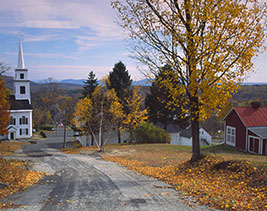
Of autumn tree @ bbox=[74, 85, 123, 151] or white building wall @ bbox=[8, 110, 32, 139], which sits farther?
white building wall @ bbox=[8, 110, 32, 139]

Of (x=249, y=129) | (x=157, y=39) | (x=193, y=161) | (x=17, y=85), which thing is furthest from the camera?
(x=17, y=85)

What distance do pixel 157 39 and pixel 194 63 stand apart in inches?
89.1

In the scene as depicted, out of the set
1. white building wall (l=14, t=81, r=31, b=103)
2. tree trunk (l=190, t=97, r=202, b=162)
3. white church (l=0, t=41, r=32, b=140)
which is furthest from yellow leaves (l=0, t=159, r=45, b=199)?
white building wall (l=14, t=81, r=31, b=103)

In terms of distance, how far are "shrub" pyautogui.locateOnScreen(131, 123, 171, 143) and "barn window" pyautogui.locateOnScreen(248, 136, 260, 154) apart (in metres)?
11.1

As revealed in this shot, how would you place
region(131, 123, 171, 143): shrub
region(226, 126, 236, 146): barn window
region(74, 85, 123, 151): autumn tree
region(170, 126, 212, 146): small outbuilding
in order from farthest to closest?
Result: 1. region(170, 126, 212, 146): small outbuilding
2. region(131, 123, 171, 143): shrub
3. region(226, 126, 236, 146): barn window
4. region(74, 85, 123, 151): autumn tree

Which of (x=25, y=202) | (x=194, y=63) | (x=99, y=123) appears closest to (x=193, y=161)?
(x=194, y=63)

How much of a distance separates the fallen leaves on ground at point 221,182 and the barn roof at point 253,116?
683 inches

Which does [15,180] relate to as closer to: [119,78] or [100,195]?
[100,195]

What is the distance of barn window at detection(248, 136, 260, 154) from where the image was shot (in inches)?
994

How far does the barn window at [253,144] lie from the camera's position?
25250mm

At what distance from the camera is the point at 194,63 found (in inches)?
402

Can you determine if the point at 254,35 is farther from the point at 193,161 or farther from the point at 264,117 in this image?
the point at 264,117

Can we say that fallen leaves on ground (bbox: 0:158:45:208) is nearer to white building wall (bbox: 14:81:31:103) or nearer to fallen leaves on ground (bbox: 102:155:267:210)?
fallen leaves on ground (bbox: 102:155:267:210)

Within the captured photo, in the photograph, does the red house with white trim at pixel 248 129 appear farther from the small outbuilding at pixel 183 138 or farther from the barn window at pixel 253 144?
the small outbuilding at pixel 183 138
